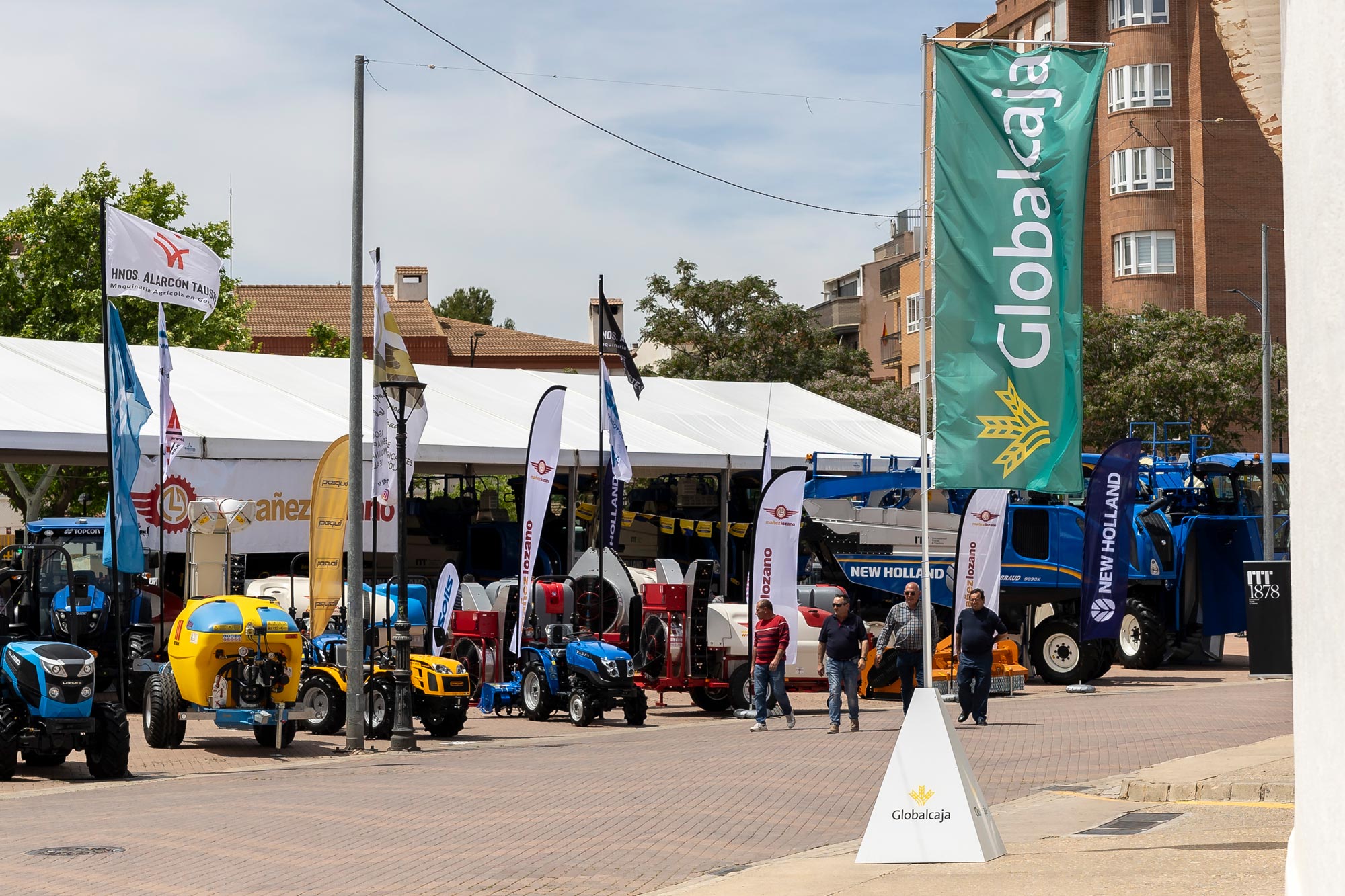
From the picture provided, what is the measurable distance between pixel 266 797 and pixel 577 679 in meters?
8.11

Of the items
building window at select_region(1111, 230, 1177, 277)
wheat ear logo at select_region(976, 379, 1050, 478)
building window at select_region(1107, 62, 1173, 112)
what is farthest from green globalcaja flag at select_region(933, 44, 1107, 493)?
building window at select_region(1107, 62, 1173, 112)

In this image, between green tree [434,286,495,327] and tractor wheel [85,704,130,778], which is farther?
green tree [434,286,495,327]

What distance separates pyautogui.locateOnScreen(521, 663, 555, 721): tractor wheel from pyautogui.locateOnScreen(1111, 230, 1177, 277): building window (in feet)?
113

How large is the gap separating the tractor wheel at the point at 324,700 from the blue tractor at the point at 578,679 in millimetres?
3207

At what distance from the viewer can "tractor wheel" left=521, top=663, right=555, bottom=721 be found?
2125 cm

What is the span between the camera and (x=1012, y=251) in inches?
373

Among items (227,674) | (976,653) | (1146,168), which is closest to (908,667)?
(976,653)

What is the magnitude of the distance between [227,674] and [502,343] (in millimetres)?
80721

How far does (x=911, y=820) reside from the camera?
30.3 feet

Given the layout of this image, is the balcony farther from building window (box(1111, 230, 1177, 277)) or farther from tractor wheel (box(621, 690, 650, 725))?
tractor wheel (box(621, 690, 650, 725))

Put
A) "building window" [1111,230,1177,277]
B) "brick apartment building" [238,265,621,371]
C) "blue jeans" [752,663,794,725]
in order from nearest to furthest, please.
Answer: "blue jeans" [752,663,794,725] → "building window" [1111,230,1177,277] → "brick apartment building" [238,265,621,371]

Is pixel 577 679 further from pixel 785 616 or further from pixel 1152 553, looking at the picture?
pixel 1152 553

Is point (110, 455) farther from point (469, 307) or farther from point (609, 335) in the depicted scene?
point (469, 307)

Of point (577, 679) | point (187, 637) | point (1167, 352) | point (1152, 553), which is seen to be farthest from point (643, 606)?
point (1167, 352)
